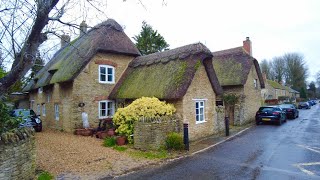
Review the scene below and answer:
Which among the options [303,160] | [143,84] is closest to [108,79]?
[143,84]

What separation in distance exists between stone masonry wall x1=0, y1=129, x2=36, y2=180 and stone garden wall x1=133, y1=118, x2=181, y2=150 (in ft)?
16.7

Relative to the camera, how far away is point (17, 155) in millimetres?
6969

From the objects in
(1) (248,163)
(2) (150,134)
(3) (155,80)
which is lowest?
(1) (248,163)

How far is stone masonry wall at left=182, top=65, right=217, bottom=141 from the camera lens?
14661 millimetres

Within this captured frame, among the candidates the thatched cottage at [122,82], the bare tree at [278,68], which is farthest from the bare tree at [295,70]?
the thatched cottage at [122,82]

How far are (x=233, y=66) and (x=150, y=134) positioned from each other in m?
16.6

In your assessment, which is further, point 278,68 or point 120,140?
point 278,68

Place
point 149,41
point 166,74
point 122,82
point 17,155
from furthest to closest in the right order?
point 149,41 < point 122,82 < point 166,74 < point 17,155

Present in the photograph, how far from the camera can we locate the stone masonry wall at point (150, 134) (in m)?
11.6

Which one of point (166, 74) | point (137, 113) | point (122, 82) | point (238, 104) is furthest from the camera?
point (238, 104)

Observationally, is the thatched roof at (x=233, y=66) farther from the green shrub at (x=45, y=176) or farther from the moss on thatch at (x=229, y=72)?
the green shrub at (x=45, y=176)

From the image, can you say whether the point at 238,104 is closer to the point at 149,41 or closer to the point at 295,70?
the point at 149,41

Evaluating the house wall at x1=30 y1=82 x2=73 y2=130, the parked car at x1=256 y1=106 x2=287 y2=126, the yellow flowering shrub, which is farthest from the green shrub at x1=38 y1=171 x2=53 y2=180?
the parked car at x1=256 y1=106 x2=287 y2=126

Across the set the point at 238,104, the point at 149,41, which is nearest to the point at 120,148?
the point at 238,104
